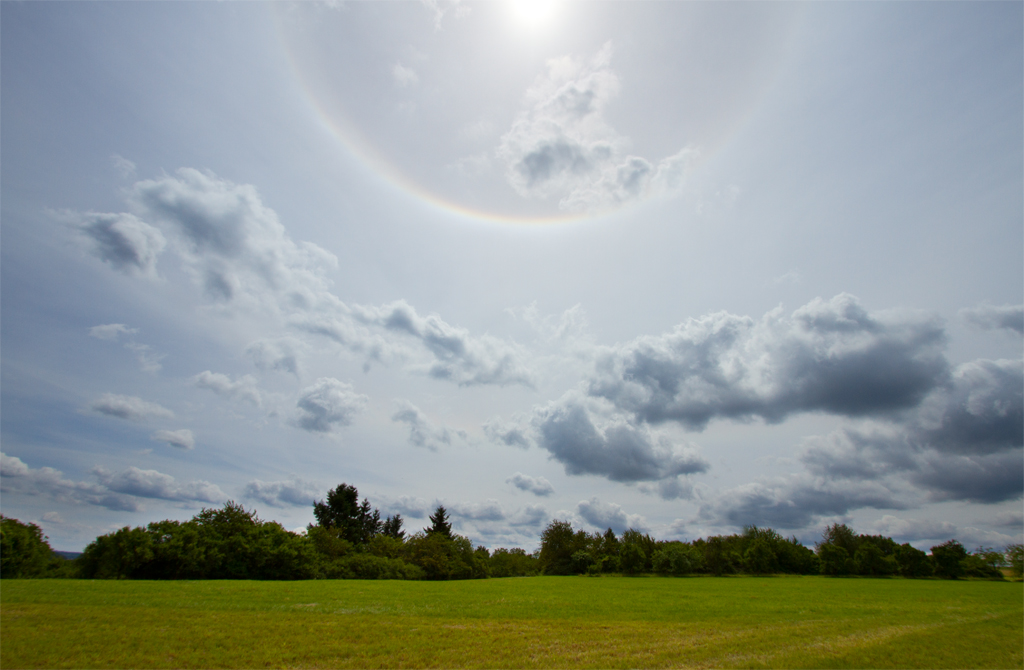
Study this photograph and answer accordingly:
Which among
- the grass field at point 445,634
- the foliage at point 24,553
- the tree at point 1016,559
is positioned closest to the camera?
the grass field at point 445,634

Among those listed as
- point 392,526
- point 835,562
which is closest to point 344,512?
point 392,526

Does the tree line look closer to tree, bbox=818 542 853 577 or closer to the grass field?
tree, bbox=818 542 853 577

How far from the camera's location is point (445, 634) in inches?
595

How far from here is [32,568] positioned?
3775 cm

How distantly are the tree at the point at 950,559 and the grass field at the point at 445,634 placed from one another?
80.4m

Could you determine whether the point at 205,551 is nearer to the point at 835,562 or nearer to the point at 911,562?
the point at 835,562

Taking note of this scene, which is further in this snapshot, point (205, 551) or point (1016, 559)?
point (1016, 559)

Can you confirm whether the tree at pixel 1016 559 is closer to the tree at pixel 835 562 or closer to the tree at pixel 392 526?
the tree at pixel 835 562

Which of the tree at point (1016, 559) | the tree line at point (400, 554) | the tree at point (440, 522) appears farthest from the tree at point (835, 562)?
the tree at point (440, 522)

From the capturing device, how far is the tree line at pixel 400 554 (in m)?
38.1

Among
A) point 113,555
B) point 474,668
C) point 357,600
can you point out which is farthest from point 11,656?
point 113,555

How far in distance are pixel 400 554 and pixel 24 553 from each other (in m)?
43.1

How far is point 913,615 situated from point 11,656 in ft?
124

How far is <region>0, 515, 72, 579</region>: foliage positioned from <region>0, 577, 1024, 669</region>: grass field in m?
20.2
